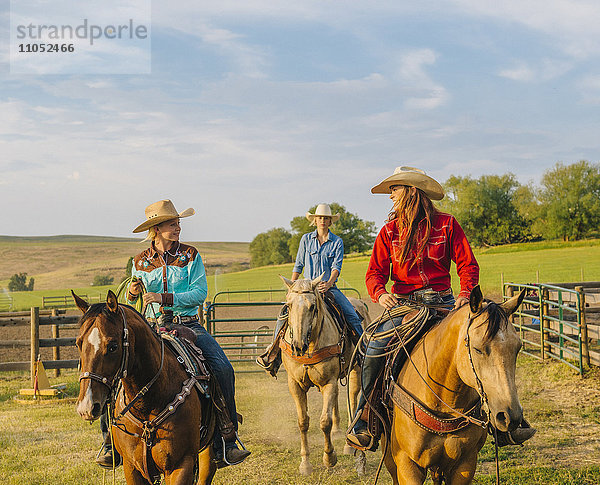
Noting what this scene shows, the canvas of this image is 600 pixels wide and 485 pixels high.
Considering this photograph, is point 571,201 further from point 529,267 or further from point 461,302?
point 461,302

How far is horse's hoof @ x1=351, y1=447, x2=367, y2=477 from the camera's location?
6.26 meters

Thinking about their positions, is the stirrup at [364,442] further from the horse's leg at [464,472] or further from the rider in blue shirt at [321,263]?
the rider in blue shirt at [321,263]

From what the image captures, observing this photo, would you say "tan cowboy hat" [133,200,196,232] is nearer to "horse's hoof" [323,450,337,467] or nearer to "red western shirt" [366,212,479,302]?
"red western shirt" [366,212,479,302]

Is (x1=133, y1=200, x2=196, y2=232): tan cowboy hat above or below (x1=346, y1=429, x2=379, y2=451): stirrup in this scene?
above

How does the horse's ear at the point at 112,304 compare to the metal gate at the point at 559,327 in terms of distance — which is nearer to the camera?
the horse's ear at the point at 112,304

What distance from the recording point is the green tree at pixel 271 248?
307 feet

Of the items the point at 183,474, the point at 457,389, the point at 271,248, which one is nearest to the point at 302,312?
the point at 183,474

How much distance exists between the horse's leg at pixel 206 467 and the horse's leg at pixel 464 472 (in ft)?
7.07

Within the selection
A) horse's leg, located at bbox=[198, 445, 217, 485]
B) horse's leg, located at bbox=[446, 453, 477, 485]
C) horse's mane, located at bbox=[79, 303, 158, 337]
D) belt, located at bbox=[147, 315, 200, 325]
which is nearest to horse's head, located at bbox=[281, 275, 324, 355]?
belt, located at bbox=[147, 315, 200, 325]

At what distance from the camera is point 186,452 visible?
388cm

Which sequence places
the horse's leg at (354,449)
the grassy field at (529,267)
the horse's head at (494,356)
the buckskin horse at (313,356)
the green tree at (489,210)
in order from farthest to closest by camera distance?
1. the green tree at (489,210)
2. the grassy field at (529,267)
3. the horse's leg at (354,449)
4. the buckskin horse at (313,356)
5. the horse's head at (494,356)

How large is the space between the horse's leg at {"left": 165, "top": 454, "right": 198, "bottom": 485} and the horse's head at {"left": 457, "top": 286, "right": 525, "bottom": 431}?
2.17 m

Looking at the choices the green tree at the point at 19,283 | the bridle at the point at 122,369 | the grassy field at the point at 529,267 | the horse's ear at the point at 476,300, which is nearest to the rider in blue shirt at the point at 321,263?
the bridle at the point at 122,369

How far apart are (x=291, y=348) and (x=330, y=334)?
520 millimetres
